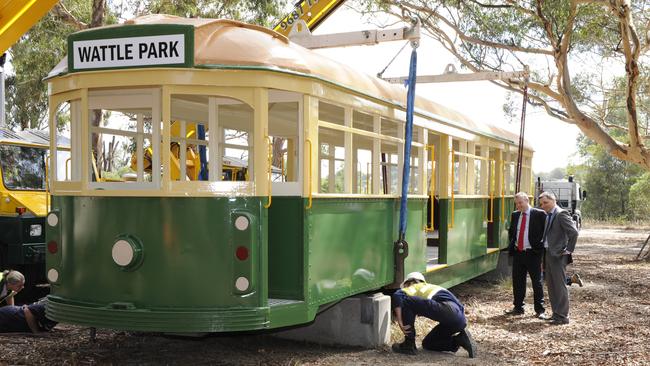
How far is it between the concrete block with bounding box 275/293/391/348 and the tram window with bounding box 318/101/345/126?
189 centimetres

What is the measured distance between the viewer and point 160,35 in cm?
609

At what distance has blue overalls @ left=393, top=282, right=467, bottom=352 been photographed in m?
7.48

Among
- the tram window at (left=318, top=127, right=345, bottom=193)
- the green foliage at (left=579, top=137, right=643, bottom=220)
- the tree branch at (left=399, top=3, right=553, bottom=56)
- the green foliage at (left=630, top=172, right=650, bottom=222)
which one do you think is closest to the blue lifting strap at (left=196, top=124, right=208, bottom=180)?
the tram window at (left=318, top=127, right=345, bottom=193)

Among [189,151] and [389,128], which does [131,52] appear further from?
[389,128]

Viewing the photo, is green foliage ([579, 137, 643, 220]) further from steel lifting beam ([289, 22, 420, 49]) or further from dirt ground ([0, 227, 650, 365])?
steel lifting beam ([289, 22, 420, 49])

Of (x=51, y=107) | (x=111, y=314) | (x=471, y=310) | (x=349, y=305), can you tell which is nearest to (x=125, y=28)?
(x=51, y=107)

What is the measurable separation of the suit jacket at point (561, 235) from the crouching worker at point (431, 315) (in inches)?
106

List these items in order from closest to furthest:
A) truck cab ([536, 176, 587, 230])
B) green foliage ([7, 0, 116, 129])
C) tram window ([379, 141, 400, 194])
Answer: tram window ([379, 141, 400, 194]) < green foliage ([7, 0, 116, 129]) < truck cab ([536, 176, 587, 230])

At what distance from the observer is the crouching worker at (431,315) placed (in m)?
7.48

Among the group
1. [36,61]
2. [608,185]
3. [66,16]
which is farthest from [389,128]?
[608,185]

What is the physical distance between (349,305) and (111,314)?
101 inches

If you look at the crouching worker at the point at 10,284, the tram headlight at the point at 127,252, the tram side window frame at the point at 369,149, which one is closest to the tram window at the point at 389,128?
the tram side window frame at the point at 369,149

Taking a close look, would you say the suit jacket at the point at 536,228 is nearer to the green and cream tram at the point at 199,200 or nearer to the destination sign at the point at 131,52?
the green and cream tram at the point at 199,200

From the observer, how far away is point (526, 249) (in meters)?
10.3
